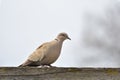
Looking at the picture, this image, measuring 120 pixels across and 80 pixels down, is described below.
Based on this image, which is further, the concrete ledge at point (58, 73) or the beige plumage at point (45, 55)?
the beige plumage at point (45, 55)

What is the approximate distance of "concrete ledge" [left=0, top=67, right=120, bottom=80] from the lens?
264 cm

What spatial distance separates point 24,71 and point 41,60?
828 mm

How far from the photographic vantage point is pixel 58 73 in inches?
107

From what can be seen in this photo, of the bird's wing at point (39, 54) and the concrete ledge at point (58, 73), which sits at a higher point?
the bird's wing at point (39, 54)

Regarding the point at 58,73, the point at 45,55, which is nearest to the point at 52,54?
the point at 45,55

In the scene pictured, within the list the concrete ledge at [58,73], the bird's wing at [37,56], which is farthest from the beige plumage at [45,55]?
the concrete ledge at [58,73]

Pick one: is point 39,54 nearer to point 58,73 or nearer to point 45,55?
point 45,55

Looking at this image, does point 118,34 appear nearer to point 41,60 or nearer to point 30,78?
point 41,60

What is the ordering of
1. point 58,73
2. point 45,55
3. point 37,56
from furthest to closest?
1. point 37,56
2. point 45,55
3. point 58,73

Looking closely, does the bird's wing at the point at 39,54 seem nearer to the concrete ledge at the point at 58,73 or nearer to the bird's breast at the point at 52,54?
the bird's breast at the point at 52,54

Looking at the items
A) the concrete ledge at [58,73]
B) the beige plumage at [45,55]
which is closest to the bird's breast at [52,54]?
the beige plumage at [45,55]

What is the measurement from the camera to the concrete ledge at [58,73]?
2.64m

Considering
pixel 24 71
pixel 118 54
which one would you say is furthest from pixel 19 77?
pixel 118 54

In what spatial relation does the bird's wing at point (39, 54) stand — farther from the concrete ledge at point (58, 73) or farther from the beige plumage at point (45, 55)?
the concrete ledge at point (58, 73)
